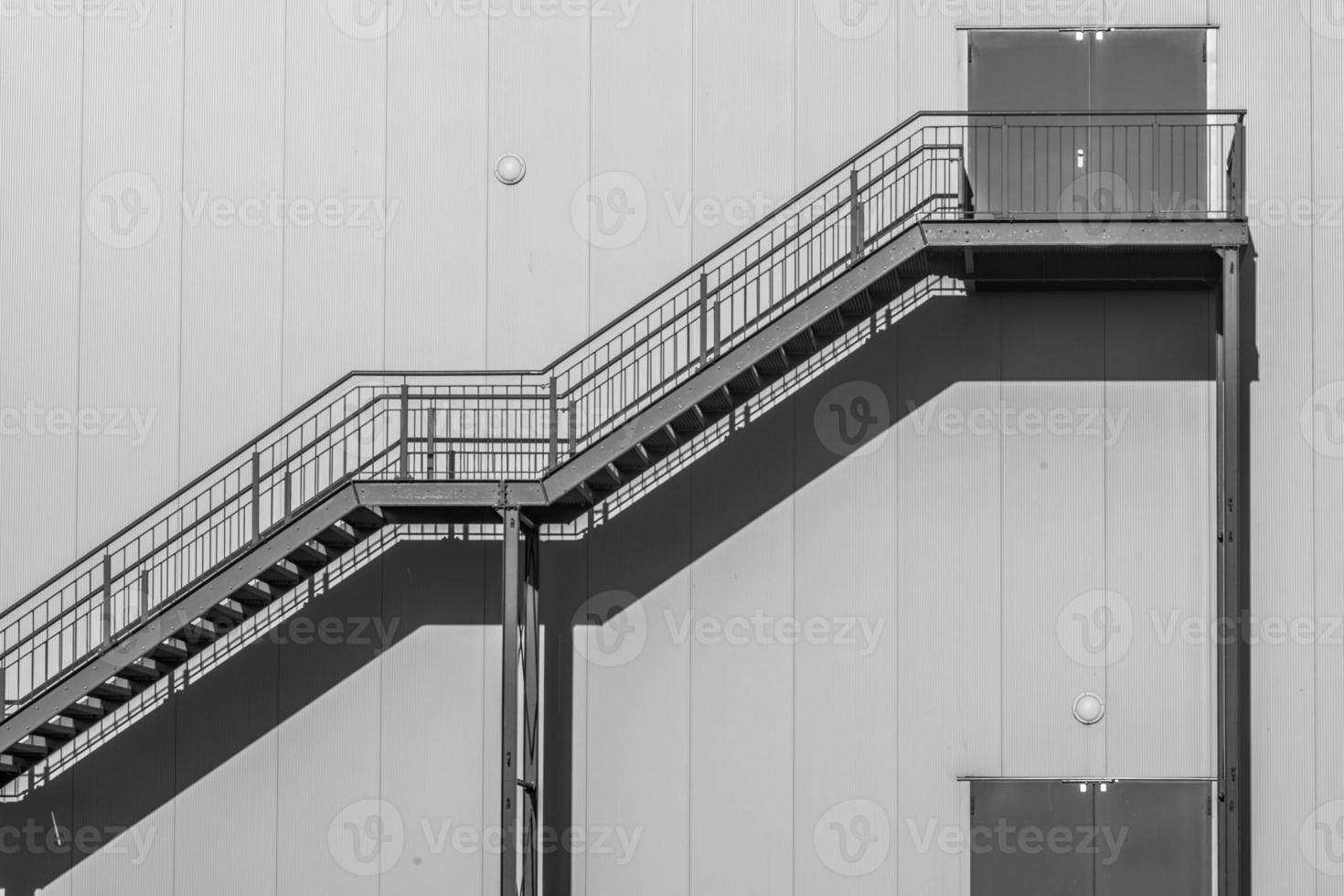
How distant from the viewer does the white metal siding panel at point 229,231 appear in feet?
71.6

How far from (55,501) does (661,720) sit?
28.9 feet

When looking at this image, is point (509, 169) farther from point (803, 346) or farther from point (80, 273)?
point (80, 273)

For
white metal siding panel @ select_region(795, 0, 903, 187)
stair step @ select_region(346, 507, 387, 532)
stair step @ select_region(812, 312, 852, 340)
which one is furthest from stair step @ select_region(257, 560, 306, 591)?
white metal siding panel @ select_region(795, 0, 903, 187)

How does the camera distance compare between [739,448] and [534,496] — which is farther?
[739,448]

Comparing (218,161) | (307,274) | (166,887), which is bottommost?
(166,887)

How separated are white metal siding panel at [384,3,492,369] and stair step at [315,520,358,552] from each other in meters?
2.68

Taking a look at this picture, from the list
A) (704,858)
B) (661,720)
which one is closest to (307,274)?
(661,720)

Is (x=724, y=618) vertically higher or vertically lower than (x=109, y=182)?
lower

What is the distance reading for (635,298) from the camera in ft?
71.0

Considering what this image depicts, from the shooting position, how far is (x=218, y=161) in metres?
22.1

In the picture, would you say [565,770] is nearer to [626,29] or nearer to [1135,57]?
[626,29]

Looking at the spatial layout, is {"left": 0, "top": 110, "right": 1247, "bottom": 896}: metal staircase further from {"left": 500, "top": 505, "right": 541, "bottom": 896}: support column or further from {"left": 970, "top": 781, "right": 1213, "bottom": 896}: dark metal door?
{"left": 970, "top": 781, "right": 1213, "bottom": 896}: dark metal door

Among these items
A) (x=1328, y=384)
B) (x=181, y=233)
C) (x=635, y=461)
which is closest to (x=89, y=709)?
(x=181, y=233)

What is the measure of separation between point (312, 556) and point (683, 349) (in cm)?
560
